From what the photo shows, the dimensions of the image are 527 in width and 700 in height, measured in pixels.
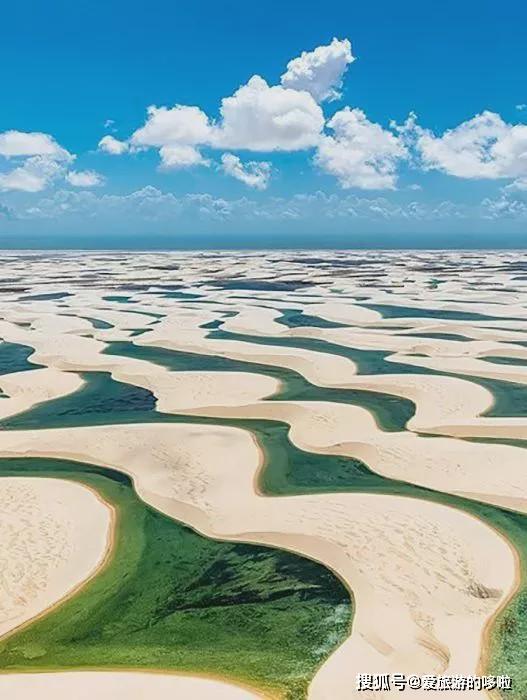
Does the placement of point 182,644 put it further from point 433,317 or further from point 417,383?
point 433,317

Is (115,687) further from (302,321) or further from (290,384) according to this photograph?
(302,321)

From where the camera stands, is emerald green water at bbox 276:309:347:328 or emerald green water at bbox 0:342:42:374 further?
emerald green water at bbox 276:309:347:328

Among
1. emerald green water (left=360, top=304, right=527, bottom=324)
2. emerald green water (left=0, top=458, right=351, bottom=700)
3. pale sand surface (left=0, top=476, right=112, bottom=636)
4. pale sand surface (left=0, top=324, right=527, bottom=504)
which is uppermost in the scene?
emerald green water (left=360, top=304, right=527, bottom=324)

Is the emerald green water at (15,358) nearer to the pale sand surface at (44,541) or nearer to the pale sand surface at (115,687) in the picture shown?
the pale sand surface at (44,541)

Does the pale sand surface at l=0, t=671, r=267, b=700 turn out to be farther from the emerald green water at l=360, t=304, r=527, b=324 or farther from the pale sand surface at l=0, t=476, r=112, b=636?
the emerald green water at l=360, t=304, r=527, b=324

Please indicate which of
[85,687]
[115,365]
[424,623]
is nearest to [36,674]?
[85,687]

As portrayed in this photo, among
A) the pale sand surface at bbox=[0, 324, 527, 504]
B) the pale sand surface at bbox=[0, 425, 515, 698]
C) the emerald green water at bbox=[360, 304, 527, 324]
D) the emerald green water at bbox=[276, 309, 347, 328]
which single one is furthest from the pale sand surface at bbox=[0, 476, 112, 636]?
the emerald green water at bbox=[360, 304, 527, 324]

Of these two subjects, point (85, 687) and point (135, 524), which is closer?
point (85, 687)
